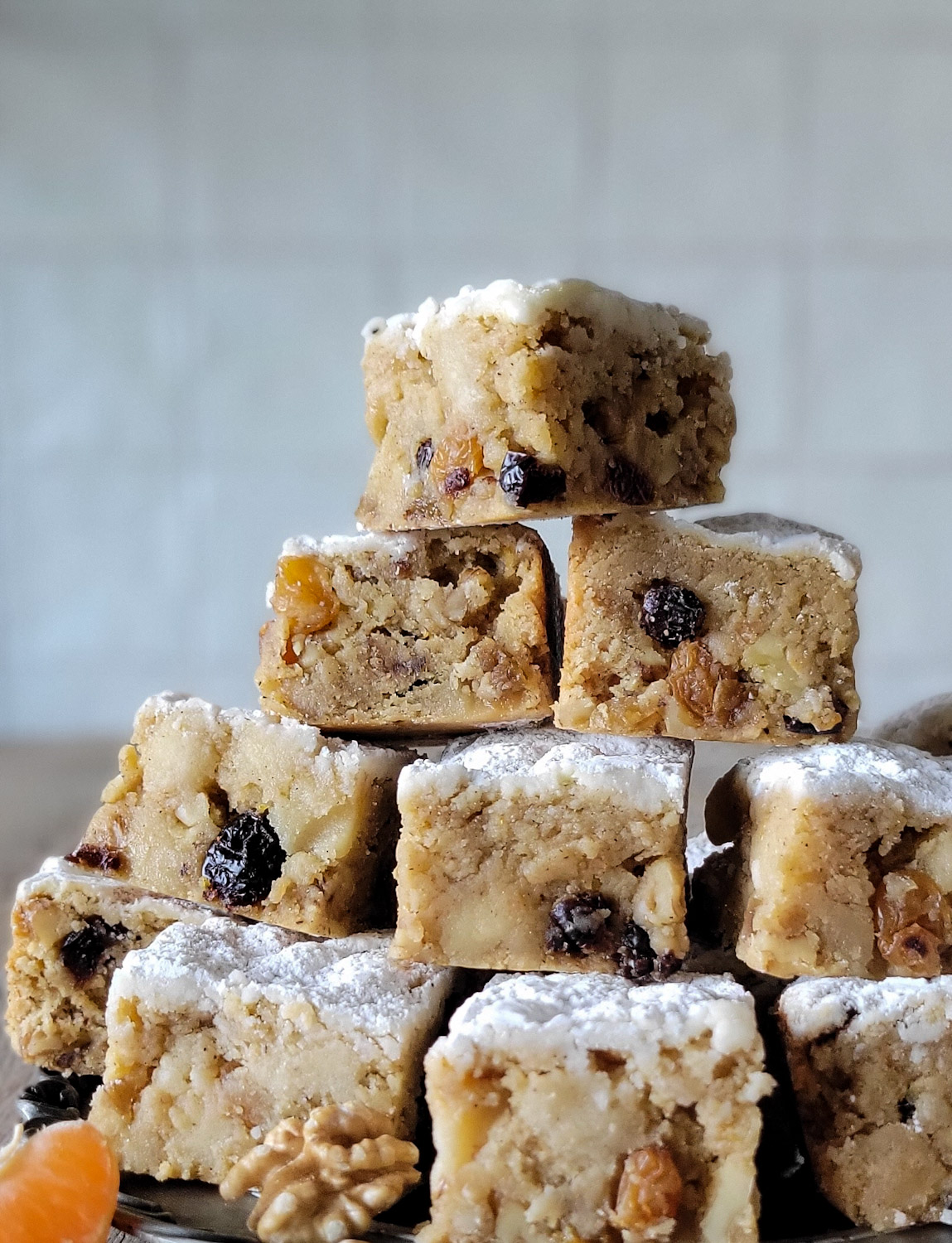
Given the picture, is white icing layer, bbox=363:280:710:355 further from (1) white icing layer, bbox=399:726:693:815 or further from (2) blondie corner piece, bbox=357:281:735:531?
(1) white icing layer, bbox=399:726:693:815

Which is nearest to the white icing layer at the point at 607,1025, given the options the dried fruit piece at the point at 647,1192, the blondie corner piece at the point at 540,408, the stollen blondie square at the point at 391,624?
the dried fruit piece at the point at 647,1192

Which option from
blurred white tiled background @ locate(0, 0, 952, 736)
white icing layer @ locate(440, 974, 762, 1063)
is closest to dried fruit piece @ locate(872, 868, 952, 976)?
white icing layer @ locate(440, 974, 762, 1063)

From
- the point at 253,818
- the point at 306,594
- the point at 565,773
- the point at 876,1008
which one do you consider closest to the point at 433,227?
the point at 306,594

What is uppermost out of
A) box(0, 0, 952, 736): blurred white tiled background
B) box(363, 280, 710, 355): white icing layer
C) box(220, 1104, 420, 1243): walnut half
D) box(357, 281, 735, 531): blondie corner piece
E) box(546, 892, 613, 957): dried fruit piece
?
box(0, 0, 952, 736): blurred white tiled background

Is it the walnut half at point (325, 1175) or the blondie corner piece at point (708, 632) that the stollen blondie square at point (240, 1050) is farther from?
the blondie corner piece at point (708, 632)

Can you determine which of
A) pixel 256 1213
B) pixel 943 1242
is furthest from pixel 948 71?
pixel 256 1213

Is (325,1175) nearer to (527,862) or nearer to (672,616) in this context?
(527,862)
